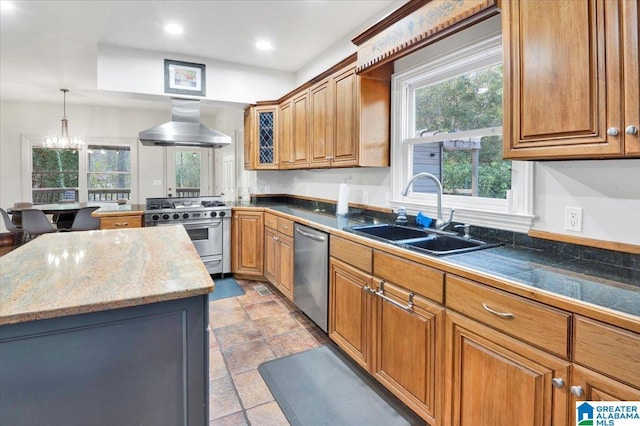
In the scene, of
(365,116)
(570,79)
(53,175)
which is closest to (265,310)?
(365,116)

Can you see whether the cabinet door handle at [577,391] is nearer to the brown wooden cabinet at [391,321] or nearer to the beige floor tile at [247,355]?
the brown wooden cabinet at [391,321]

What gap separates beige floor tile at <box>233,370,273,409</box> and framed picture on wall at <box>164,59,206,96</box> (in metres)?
3.35

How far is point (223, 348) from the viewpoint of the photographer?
2557 mm

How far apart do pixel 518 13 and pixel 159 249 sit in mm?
1970

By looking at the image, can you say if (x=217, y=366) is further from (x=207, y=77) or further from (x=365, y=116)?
(x=207, y=77)

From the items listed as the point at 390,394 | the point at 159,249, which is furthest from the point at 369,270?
the point at 159,249

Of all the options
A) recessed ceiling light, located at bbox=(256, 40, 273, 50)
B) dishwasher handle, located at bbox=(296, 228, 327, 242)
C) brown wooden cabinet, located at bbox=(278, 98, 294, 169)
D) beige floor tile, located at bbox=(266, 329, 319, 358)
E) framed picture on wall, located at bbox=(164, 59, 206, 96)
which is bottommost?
beige floor tile, located at bbox=(266, 329, 319, 358)

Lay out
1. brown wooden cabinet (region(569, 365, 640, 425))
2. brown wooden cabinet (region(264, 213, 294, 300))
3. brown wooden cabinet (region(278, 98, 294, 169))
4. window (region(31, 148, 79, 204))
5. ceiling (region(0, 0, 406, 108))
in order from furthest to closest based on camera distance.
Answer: window (region(31, 148, 79, 204)) < brown wooden cabinet (region(278, 98, 294, 169)) < brown wooden cabinet (region(264, 213, 294, 300)) < ceiling (region(0, 0, 406, 108)) < brown wooden cabinet (region(569, 365, 640, 425))

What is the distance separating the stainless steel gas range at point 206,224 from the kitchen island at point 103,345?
272cm

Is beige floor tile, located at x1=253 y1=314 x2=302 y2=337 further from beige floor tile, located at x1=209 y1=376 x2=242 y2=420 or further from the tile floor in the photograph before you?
beige floor tile, located at x1=209 y1=376 x2=242 y2=420

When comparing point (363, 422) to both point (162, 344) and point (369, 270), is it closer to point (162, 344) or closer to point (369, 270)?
point (369, 270)

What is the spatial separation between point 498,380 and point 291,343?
167 cm

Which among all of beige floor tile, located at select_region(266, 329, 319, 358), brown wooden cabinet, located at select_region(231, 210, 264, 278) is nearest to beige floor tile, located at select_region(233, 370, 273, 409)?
beige floor tile, located at select_region(266, 329, 319, 358)

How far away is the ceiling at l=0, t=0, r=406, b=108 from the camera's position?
2963mm
